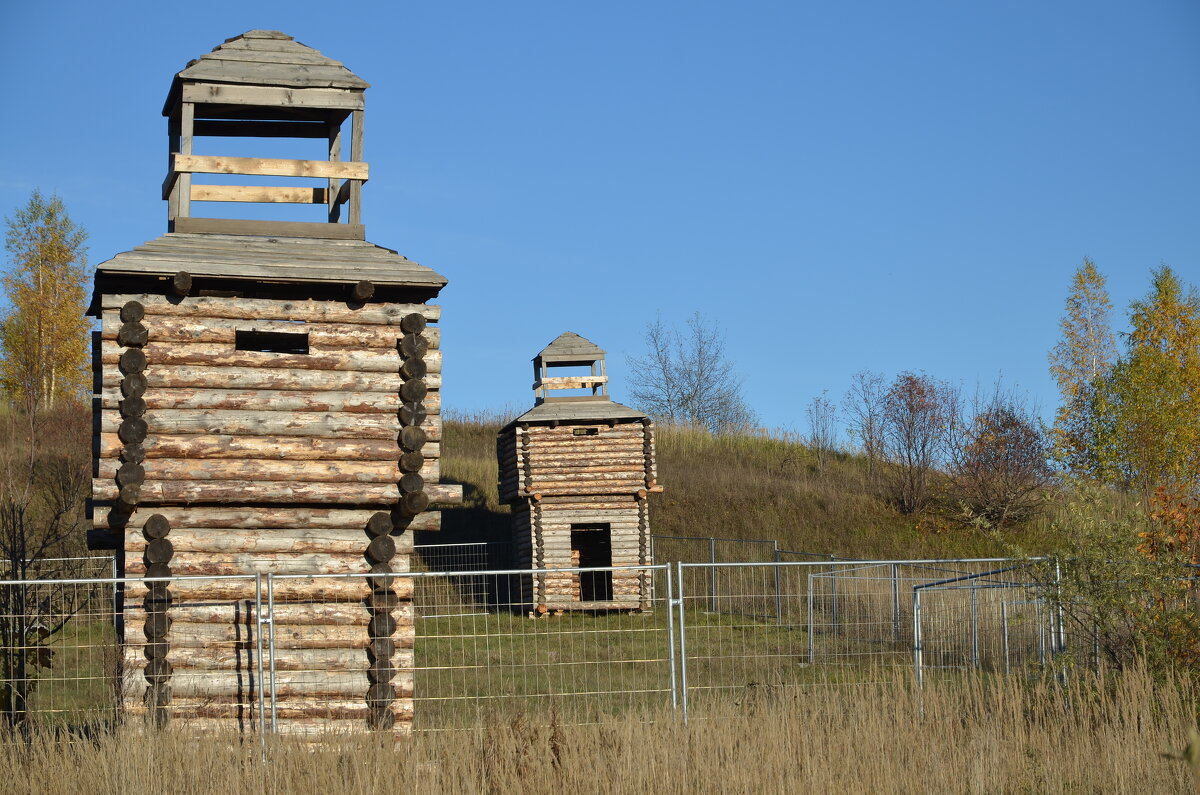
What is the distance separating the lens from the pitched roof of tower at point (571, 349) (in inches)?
1238

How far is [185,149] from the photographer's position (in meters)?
14.1

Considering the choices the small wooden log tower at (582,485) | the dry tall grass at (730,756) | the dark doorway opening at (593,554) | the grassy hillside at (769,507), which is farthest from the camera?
the grassy hillside at (769,507)

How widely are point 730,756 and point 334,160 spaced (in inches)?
371

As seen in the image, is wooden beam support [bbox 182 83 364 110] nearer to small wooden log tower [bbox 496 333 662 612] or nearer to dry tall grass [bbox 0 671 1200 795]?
dry tall grass [bbox 0 671 1200 795]

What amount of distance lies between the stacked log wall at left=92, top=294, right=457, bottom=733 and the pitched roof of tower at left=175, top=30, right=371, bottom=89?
2.99m

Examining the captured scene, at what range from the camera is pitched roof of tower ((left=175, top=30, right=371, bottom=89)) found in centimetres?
1429

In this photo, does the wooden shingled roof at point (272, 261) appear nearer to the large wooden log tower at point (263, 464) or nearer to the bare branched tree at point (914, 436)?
the large wooden log tower at point (263, 464)

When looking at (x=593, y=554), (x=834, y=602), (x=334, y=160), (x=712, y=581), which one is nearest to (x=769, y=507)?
(x=593, y=554)

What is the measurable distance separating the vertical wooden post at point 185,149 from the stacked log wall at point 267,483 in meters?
1.65

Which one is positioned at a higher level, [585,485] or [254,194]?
[254,194]

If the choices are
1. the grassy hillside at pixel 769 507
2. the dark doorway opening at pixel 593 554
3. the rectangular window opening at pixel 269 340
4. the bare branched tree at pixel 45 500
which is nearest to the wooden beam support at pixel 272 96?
the rectangular window opening at pixel 269 340

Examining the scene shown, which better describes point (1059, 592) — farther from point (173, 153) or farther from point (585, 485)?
point (585, 485)

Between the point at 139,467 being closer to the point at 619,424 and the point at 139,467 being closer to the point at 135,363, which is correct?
the point at 135,363

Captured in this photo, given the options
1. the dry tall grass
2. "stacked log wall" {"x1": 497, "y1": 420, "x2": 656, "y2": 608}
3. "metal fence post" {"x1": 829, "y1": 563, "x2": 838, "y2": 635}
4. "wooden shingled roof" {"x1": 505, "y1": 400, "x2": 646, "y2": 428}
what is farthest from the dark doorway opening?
the dry tall grass
